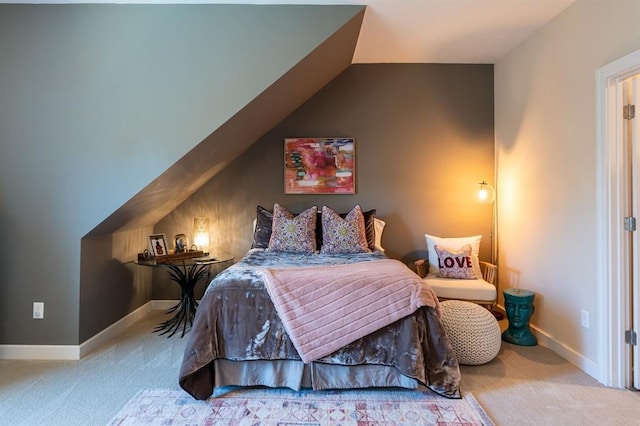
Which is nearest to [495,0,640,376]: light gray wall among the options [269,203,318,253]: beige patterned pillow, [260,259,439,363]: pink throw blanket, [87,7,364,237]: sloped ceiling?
[260,259,439,363]: pink throw blanket

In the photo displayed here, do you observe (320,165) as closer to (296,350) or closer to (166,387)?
(296,350)

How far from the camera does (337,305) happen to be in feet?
6.61

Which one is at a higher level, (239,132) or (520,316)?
(239,132)

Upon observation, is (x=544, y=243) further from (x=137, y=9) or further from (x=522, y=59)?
(x=137, y=9)

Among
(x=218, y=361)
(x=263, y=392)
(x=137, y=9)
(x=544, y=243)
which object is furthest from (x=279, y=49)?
(x=544, y=243)

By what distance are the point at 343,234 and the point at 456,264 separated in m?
1.12

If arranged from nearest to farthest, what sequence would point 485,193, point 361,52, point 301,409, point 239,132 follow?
point 301,409 < point 239,132 < point 361,52 < point 485,193

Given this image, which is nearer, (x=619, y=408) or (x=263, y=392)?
(x=619, y=408)

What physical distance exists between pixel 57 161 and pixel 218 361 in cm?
193

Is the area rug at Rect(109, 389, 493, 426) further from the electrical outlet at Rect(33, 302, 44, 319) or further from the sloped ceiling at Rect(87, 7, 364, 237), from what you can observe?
the sloped ceiling at Rect(87, 7, 364, 237)

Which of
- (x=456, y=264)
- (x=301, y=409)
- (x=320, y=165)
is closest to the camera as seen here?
(x=301, y=409)

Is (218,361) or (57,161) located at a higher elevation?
(57,161)

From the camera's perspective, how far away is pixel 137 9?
260 cm

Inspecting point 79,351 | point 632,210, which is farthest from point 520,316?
point 79,351
